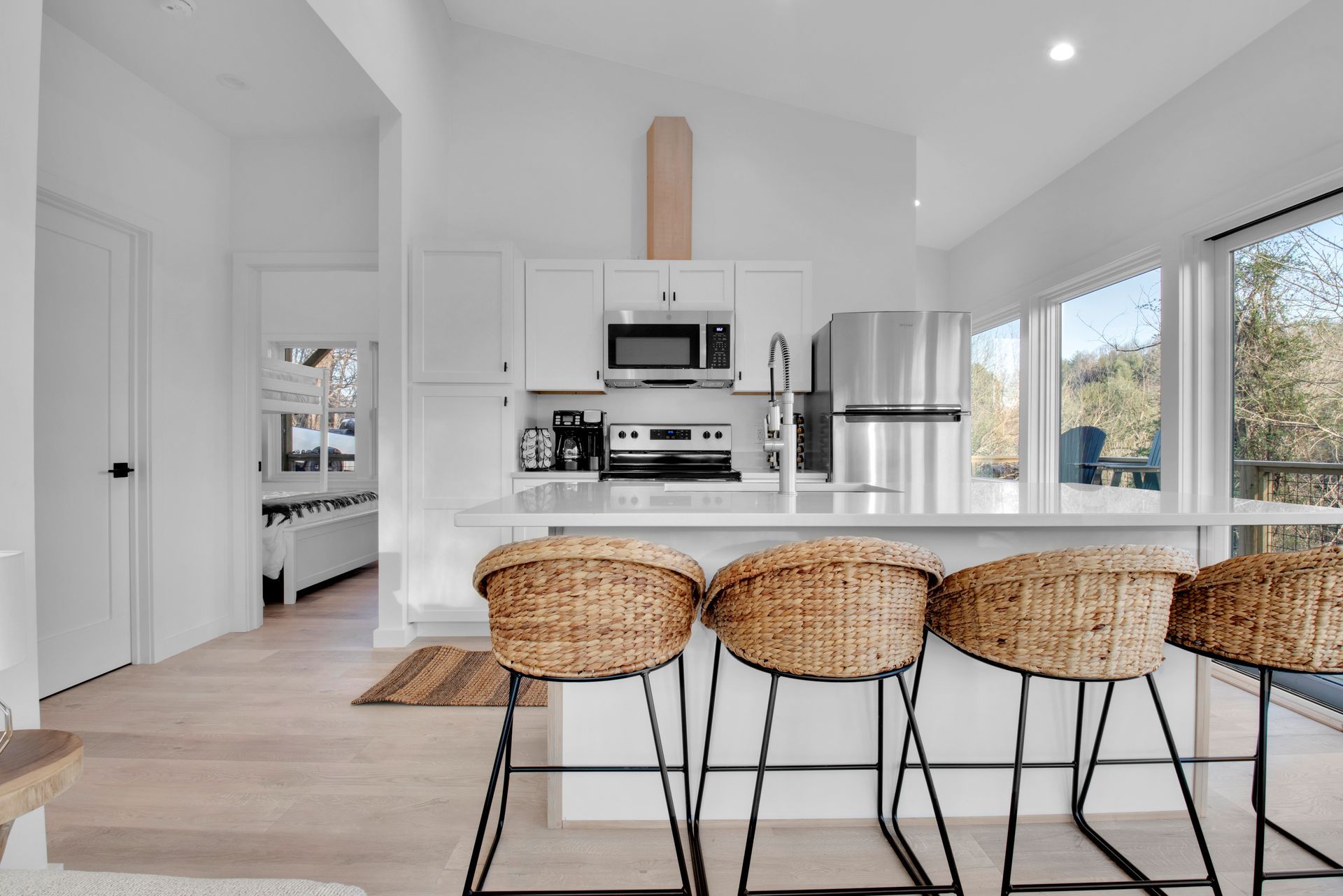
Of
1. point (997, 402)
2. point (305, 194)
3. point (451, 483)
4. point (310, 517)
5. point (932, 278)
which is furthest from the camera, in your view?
point (932, 278)

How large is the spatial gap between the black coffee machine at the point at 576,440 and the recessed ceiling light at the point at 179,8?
7.69 ft

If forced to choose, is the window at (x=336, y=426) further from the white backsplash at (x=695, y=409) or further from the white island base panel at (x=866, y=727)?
the white island base panel at (x=866, y=727)

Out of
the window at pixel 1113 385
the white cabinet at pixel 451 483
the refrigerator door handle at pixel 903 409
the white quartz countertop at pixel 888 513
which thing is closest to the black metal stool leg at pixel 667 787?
the white quartz countertop at pixel 888 513

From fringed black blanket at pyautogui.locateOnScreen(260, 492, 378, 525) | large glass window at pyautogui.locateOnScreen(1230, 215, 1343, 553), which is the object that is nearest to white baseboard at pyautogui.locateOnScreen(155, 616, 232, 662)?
fringed black blanket at pyautogui.locateOnScreen(260, 492, 378, 525)

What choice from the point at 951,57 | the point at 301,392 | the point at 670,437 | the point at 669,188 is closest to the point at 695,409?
the point at 670,437

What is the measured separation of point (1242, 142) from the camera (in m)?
2.70

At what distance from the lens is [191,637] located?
10.8 feet

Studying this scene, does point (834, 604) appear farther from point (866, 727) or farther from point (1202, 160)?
point (1202, 160)

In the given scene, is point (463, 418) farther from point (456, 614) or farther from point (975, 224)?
point (975, 224)

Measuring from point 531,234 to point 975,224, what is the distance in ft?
10.4

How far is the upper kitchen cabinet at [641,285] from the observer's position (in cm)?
375

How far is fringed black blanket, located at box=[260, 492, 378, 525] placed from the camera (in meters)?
4.15

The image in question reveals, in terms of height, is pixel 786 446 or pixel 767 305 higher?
pixel 767 305

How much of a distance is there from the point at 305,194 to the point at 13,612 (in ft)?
10.6
